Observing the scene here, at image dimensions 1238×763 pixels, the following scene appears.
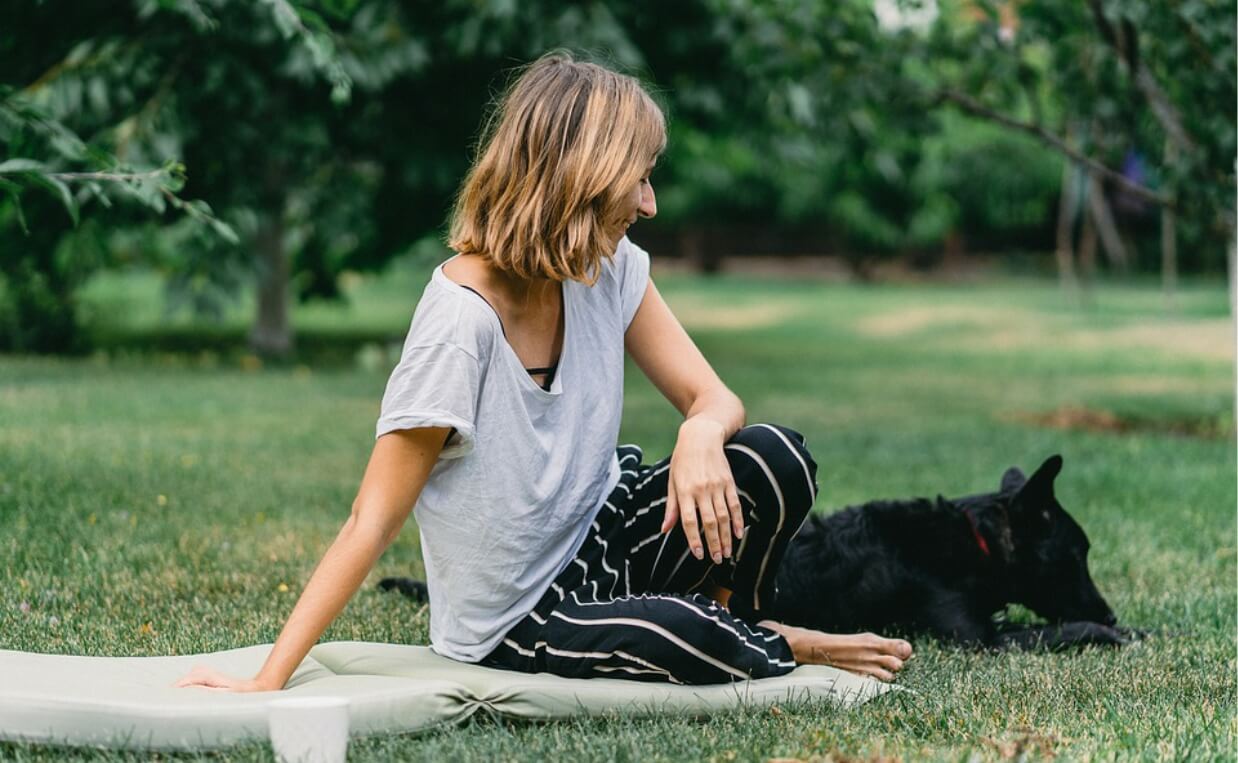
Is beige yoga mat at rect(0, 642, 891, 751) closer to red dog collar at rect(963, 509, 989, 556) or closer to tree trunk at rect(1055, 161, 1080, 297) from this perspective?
red dog collar at rect(963, 509, 989, 556)

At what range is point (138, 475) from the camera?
21.3ft

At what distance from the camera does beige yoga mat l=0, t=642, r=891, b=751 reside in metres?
2.90

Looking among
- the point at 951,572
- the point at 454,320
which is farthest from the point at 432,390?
the point at 951,572

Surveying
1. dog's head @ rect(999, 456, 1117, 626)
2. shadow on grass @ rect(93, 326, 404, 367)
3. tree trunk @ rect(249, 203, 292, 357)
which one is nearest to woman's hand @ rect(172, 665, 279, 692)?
dog's head @ rect(999, 456, 1117, 626)

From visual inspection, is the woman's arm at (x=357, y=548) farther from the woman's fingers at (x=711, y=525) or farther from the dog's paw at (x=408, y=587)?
the dog's paw at (x=408, y=587)

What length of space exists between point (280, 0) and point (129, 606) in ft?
6.55

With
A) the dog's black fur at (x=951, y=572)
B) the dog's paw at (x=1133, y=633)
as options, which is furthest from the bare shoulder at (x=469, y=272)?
the dog's paw at (x=1133, y=633)

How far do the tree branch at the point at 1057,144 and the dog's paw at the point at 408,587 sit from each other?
5554 millimetres

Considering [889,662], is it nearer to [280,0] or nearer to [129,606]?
[129,606]

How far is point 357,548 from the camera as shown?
2.99 metres

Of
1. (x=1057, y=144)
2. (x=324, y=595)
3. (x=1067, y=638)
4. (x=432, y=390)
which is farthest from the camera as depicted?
(x=1057, y=144)

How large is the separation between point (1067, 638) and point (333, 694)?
7.10 ft

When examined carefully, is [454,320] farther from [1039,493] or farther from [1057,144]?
[1057,144]

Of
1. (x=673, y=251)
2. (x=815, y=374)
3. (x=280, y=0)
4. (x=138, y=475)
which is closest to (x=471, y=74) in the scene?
(x=815, y=374)
